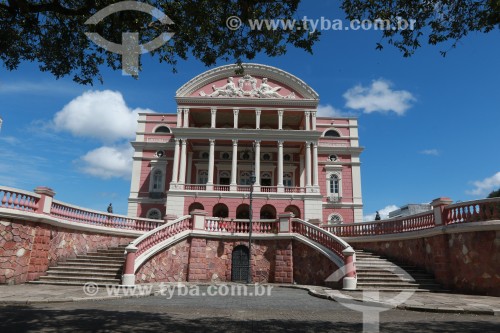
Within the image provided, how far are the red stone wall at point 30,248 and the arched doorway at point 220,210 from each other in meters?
14.8

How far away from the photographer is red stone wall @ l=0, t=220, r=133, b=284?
39.5ft

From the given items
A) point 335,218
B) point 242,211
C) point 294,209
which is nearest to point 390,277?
point 294,209

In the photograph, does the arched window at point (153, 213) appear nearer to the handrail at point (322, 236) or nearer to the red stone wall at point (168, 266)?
the red stone wall at point (168, 266)

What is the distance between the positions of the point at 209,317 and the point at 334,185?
2767 cm

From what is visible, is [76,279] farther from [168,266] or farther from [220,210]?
[220,210]

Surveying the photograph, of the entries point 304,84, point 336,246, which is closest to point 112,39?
point 336,246

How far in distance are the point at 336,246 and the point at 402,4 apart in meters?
9.72

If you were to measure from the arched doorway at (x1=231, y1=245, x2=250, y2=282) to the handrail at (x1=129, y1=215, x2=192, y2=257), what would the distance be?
2545 mm

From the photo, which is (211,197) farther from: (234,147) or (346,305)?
(346,305)

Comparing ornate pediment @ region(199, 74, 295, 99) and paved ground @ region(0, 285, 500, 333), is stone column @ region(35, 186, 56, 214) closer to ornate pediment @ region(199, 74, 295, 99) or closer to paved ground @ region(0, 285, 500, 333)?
paved ground @ region(0, 285, 500, 333)

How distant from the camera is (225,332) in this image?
5.70m

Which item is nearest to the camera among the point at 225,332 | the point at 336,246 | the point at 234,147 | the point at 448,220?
the point at 225,332

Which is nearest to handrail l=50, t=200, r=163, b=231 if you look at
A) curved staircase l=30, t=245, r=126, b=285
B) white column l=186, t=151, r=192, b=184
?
curved staircase l=30, t=245, r=126, b=285

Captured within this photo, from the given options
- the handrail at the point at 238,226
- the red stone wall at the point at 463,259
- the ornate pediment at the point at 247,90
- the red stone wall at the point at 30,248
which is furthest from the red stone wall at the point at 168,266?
the ornate pediment at the point at 247,90
